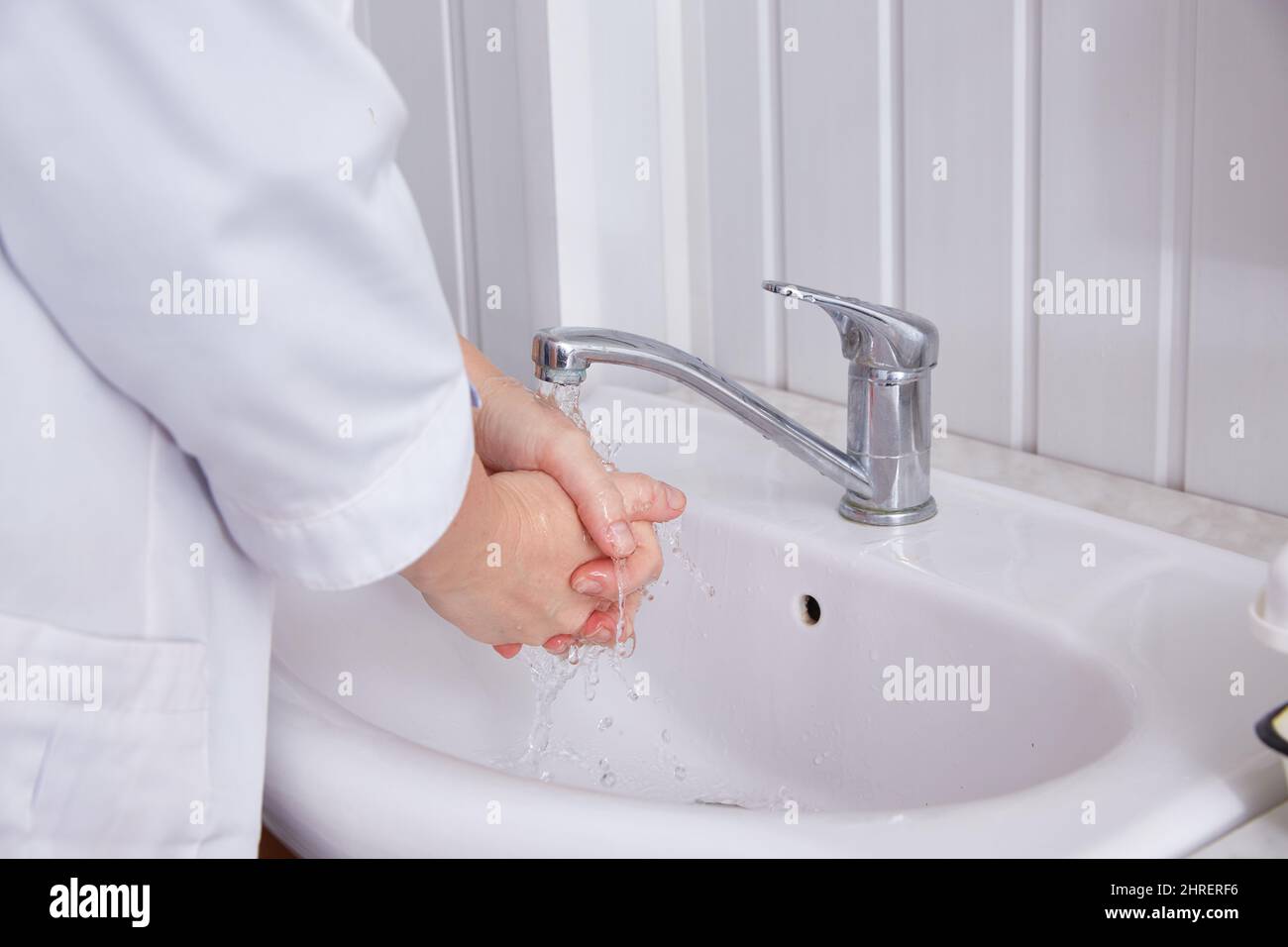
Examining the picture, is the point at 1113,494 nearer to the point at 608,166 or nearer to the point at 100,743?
the point at 608,166

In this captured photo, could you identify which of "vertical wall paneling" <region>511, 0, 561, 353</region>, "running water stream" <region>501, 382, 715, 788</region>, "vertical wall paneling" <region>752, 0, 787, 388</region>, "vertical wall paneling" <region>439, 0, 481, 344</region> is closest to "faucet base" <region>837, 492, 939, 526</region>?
"running water stream" <region>501, 382, 715, 788</region>

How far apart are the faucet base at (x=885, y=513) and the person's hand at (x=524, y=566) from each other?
159 mm

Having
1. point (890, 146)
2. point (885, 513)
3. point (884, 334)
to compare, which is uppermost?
point (890, 146)

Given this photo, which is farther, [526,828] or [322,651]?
[322,651]

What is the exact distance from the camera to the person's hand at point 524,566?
553mm

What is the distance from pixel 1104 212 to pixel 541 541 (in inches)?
15.9

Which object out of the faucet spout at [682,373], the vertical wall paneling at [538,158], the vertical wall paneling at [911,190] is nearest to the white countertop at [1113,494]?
the vertical wall paneling at [911,190]

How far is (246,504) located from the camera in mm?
474

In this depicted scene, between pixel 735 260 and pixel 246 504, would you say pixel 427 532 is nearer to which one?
pixel 246 504

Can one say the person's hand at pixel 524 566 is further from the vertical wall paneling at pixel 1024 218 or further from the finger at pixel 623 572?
the vertical wall paneling at pixel 1024 218

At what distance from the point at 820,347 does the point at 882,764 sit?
349 millimetres

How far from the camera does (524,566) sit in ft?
1.98

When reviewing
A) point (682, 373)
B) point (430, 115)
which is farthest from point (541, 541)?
point (430, 115)
